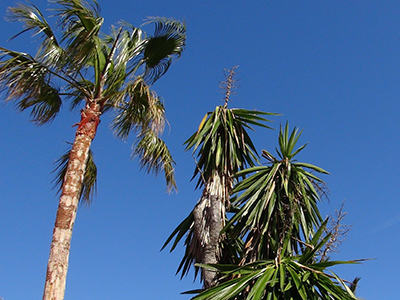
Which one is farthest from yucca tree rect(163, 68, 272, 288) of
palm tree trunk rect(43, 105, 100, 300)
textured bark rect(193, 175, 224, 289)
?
palm tree trunk rect(43, 105, 100, 300)

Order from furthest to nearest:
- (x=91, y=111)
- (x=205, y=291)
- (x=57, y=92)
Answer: (x=57, y=92), (x=91, y=111), (x=205, y=291)

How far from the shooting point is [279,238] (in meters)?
7.89

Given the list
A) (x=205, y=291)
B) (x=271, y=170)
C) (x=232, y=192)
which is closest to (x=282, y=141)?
(x=271, y=170)

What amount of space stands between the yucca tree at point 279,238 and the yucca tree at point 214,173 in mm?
225

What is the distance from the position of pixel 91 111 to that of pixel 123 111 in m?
0.94

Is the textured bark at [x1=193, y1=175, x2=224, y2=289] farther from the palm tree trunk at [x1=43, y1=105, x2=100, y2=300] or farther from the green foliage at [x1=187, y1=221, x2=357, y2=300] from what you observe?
the palm tree trunk at [x1=43, y1=105, x2=100, y2=300]

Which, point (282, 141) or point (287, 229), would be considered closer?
point (287, 229)

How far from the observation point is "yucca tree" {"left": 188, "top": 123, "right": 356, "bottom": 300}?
277 inches

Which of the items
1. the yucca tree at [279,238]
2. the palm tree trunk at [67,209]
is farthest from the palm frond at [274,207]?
the palm tree trunk at [67,209]

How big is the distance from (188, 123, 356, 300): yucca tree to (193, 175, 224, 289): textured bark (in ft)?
0.60

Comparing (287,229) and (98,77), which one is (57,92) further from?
(287,229)

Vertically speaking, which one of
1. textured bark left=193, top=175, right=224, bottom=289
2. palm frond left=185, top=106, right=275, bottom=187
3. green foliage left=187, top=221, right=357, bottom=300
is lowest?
green foliage left=187, top=221, right=357, bottom=300

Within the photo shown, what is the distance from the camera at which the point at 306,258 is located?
741cm

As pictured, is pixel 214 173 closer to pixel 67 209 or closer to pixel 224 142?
pixel 224 142
